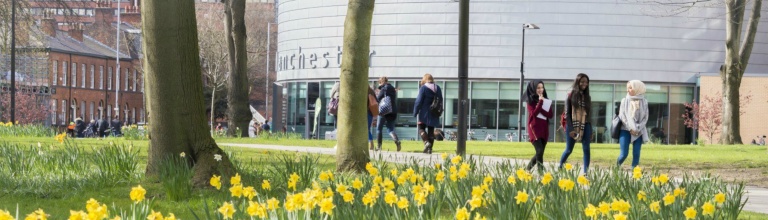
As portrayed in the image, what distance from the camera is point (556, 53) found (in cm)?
6075

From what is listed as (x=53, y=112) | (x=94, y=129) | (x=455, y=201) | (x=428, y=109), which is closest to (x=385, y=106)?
(x=428, y=109)

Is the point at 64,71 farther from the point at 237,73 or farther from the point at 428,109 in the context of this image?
the point at 428,109

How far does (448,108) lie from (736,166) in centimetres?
4257

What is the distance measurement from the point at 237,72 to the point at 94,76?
2605 inches

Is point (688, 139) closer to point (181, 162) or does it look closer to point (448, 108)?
point (448, 108)

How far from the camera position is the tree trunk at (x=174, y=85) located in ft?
38.8

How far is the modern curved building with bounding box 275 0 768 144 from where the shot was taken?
60312 mm

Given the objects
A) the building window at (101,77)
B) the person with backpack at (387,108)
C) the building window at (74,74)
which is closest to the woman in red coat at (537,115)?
the person with backpack at (387,108)

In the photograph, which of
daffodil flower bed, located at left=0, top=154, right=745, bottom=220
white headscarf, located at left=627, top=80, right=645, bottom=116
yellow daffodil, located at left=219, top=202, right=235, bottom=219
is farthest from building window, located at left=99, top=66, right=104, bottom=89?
yellow daffodil, located at left=219, top=202, right=235, bottom=219

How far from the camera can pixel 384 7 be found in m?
63.0

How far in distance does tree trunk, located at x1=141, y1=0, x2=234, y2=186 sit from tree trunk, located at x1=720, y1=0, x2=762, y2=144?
2626cm

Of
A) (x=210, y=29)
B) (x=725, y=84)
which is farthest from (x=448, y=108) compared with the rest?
(x=725, y=84)

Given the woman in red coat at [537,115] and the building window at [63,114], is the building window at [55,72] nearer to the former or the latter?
the building window at [63,114]

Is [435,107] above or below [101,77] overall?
below
